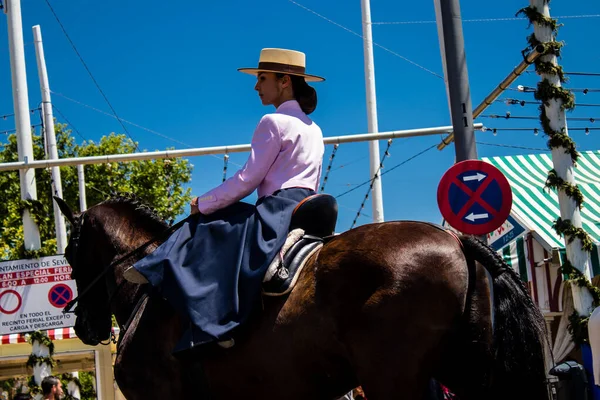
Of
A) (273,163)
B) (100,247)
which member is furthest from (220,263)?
(100,247)

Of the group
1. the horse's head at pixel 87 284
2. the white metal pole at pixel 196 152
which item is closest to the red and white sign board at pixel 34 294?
the white metal pole at pixel 196 152

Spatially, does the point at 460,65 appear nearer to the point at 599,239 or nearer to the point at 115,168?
the point at 599,239

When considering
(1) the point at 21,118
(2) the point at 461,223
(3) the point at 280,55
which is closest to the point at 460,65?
(2) the point at 461,223


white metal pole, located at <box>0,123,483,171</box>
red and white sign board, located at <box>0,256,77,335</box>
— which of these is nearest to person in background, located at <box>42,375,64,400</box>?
red and white sign board, located at <box>0,256,77,335</box>

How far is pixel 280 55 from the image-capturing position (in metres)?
6.00

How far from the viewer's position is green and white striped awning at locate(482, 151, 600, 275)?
47.5ft

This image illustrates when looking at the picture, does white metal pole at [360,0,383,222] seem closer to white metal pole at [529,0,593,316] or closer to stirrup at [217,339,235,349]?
white metal pole at [529,0,593,316]

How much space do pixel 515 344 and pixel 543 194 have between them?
12.1 m

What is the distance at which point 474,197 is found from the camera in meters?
8.85

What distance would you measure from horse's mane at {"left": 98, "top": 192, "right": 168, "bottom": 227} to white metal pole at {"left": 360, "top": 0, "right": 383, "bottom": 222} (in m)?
10.1

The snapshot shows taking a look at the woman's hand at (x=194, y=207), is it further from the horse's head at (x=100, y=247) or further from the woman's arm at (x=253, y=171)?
the horse's head at (x=100, y=247)

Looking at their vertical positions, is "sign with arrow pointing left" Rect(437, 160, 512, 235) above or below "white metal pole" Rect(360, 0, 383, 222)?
below

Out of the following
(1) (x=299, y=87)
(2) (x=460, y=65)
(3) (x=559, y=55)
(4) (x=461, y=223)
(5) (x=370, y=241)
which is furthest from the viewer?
(3) (x=559, y=55)

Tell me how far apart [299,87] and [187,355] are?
2032 millimetres
